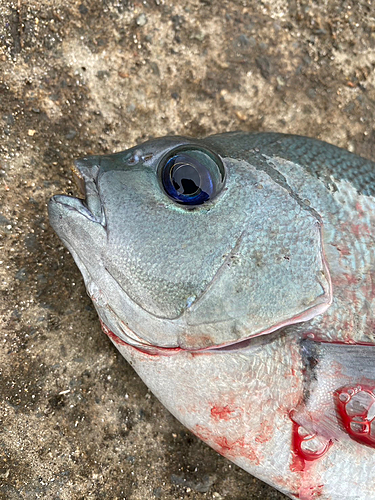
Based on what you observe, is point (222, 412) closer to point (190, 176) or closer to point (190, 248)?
point (190, 248)

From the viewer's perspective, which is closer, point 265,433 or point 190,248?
Answer: point 190,248

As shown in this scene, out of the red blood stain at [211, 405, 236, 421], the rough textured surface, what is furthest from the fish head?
the rough textured surface

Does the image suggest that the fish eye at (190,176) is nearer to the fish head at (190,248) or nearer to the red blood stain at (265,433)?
the fish head at (190,248)

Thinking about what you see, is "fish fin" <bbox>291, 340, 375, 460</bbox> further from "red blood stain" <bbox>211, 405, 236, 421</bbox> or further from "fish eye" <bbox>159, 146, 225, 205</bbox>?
"fish eye" <bbox>159, 146, 225, 205</bbox>

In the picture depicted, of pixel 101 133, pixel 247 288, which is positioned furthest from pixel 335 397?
pixel 101 133

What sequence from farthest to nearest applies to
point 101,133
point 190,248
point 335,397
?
1. point 101,133
2. point 335,397
3. point 190,248

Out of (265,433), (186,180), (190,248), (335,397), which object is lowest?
(265,433)

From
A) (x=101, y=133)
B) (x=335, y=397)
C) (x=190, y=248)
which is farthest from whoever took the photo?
(x=101, y=133)
